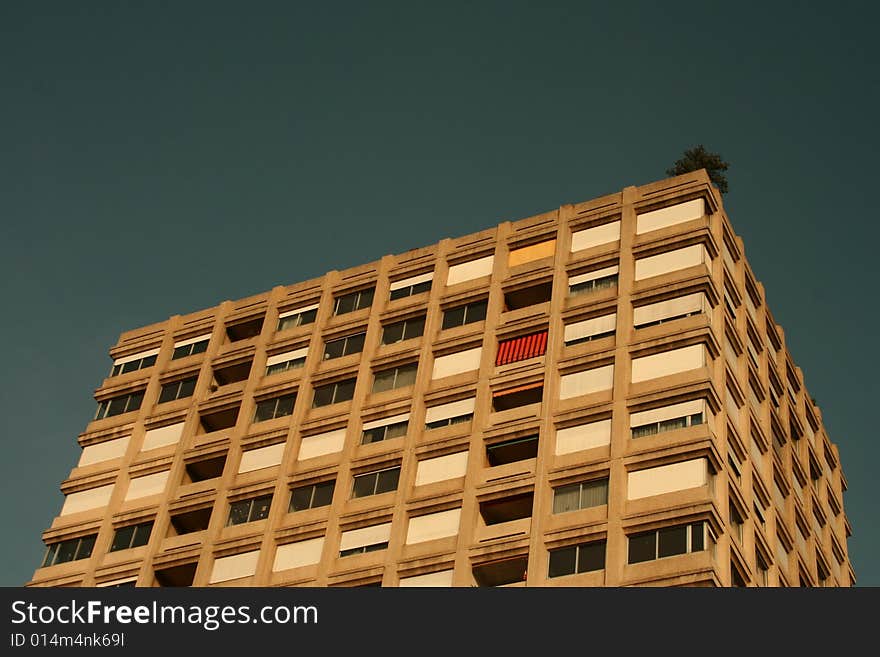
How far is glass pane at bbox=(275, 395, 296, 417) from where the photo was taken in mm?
69375

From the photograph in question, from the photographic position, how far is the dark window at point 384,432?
64562 mm

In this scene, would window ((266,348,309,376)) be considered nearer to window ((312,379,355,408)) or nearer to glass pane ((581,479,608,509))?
window ((312,379,355,408))

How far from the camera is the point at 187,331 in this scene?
254 feet

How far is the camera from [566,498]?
57.2 m

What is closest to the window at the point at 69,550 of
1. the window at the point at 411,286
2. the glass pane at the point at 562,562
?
the window at the point at 411,286

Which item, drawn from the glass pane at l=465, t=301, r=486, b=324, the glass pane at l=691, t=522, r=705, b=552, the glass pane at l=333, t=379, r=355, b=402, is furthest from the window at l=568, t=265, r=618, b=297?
the glass pane at l=691, t=522, r=705, b=552

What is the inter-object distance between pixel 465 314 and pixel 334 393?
7004 millimetres

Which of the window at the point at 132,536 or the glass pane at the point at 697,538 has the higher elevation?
the window at the point at 132,536

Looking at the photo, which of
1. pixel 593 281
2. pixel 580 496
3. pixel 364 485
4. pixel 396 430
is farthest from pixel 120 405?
pixel 580 496

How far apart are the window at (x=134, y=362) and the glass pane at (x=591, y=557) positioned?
30600 mm

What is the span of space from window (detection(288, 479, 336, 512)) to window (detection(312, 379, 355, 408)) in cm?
531

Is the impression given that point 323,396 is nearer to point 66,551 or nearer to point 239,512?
point 239,512

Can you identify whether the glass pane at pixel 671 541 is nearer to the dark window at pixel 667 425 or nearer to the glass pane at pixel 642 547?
the glass pane at pixel 642 547
